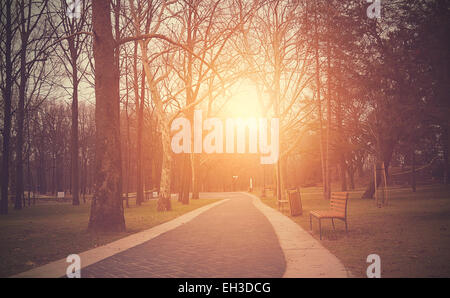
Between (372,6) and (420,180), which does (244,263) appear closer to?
(372,6)

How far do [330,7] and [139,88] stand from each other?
15597mm

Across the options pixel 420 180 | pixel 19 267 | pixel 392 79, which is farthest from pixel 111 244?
pixel 420 180

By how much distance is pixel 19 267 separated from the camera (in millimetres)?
6309

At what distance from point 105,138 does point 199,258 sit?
600cm

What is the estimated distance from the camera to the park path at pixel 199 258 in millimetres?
5500

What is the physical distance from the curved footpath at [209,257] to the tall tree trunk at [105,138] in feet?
4.98

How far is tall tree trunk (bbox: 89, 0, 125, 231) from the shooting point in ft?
35.1

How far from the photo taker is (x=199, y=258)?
21.7 ft

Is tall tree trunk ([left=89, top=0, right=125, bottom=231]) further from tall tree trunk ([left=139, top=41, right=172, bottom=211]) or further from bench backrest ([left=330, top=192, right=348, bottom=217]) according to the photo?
tall tree trunk ([left=139, top=41, right=172, bottom=211])

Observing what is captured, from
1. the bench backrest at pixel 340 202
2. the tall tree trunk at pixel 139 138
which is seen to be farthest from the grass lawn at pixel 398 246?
the tall tree trunk at pixel 139 138

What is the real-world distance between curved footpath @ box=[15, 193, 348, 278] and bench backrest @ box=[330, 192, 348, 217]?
119 centimetres

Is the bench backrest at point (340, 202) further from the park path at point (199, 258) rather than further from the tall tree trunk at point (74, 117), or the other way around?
the tall tree trunk at point (74, 117)

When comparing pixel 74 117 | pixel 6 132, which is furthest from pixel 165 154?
pixel 74 117

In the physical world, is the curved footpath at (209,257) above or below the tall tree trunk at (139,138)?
below
